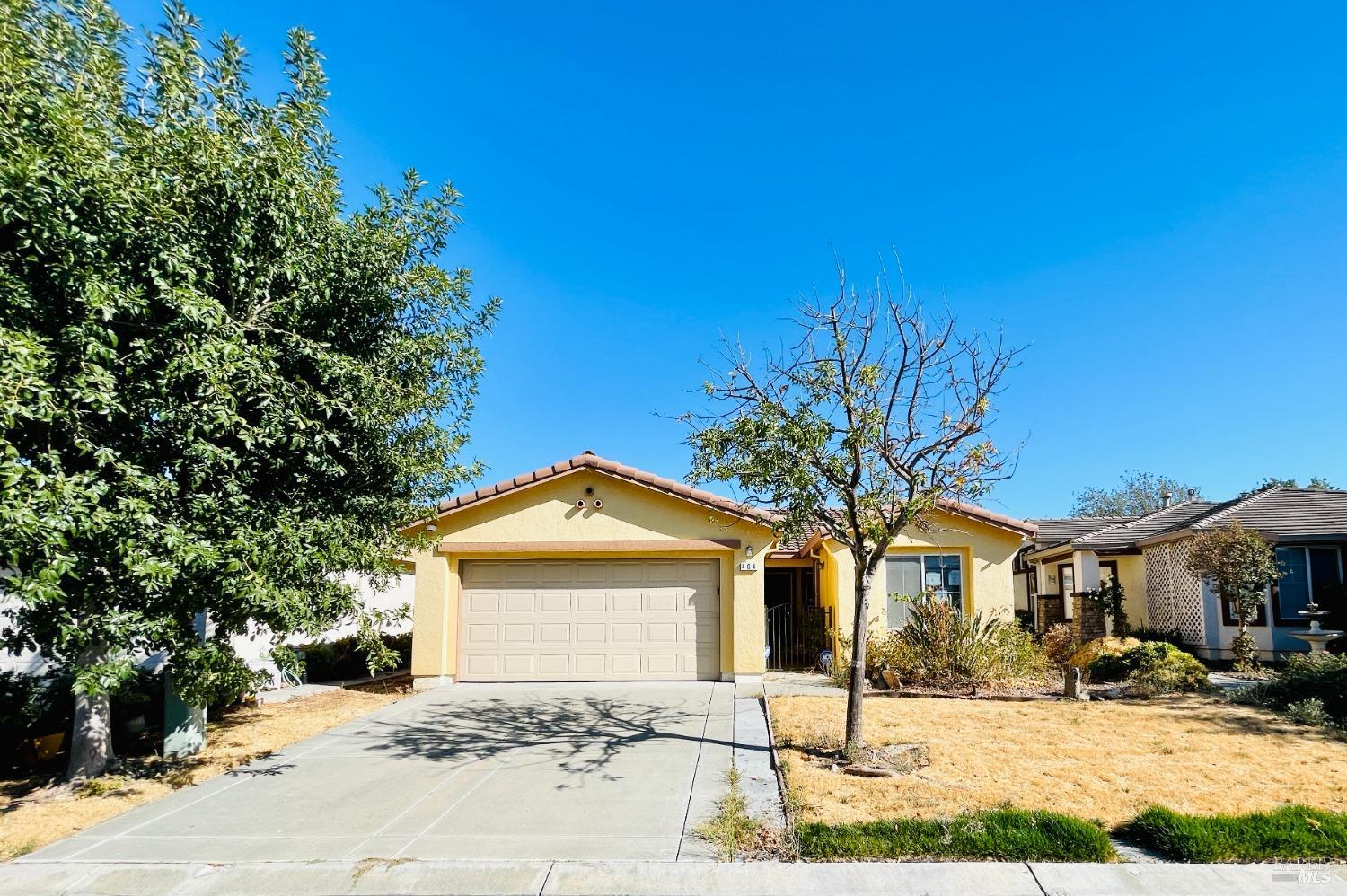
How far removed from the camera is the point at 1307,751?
27.2 ft

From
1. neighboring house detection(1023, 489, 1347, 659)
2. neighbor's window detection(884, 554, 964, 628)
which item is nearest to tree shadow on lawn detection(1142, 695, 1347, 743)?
neighbor's window detection(884, 554, 964, 628)

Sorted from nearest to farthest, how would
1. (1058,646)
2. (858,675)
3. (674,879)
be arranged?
1. (674,879)
2. (858,675)
3. (1058,646)

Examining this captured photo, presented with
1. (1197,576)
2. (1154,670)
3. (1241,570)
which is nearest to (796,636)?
(1154,670)

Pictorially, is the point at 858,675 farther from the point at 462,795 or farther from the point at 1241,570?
the point at 1241,570

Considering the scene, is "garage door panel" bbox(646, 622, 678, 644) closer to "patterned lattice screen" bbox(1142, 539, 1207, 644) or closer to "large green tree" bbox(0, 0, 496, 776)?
"large green tree" bbox(0, 0, 496, 776)

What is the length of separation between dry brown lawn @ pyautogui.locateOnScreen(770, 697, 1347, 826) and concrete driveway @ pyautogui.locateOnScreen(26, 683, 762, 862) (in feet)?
3.83

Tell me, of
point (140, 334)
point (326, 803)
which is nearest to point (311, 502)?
point (140, 334)

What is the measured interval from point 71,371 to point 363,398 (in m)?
2.29

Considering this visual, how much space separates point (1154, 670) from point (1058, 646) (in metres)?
2.41

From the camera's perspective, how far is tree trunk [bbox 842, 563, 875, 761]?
8.04 meters

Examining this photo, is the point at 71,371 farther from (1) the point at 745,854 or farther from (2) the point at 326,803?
(1) the point at 745,854

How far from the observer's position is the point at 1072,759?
808 cm

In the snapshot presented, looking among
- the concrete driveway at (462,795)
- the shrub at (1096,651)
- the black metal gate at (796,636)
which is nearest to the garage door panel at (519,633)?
the concrete driveway at (462,795)

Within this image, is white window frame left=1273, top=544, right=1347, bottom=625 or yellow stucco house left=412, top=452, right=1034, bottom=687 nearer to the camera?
yellow stucco house left=412, top=452, right=1034, bottom=687
